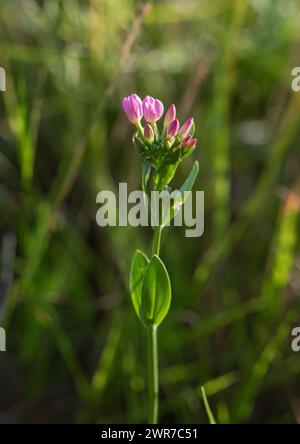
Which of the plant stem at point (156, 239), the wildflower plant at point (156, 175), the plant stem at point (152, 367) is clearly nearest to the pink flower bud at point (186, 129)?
the wildflower plant at point (156, 175)

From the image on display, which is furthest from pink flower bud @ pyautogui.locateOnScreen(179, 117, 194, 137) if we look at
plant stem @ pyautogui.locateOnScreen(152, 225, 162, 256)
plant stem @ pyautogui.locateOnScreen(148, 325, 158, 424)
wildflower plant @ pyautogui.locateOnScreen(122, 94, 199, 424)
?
plant stem @ pyautogui.locateOnScreen(148, 325, 158, 424)

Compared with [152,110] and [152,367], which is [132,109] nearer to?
[152,110]

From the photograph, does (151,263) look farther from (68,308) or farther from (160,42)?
(160,42)

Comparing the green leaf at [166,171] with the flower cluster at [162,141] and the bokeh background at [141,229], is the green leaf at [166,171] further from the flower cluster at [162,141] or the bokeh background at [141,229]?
the bokeh background at [141,229]

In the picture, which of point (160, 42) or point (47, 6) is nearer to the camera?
point (47, 6)

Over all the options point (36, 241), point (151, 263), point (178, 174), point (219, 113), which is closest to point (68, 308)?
point (36, 241)

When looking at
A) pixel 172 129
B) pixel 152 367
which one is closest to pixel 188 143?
pixel 172 129

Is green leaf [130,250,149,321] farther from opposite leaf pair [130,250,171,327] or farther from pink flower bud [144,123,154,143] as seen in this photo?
pink flower bud [144,123,154,143]
